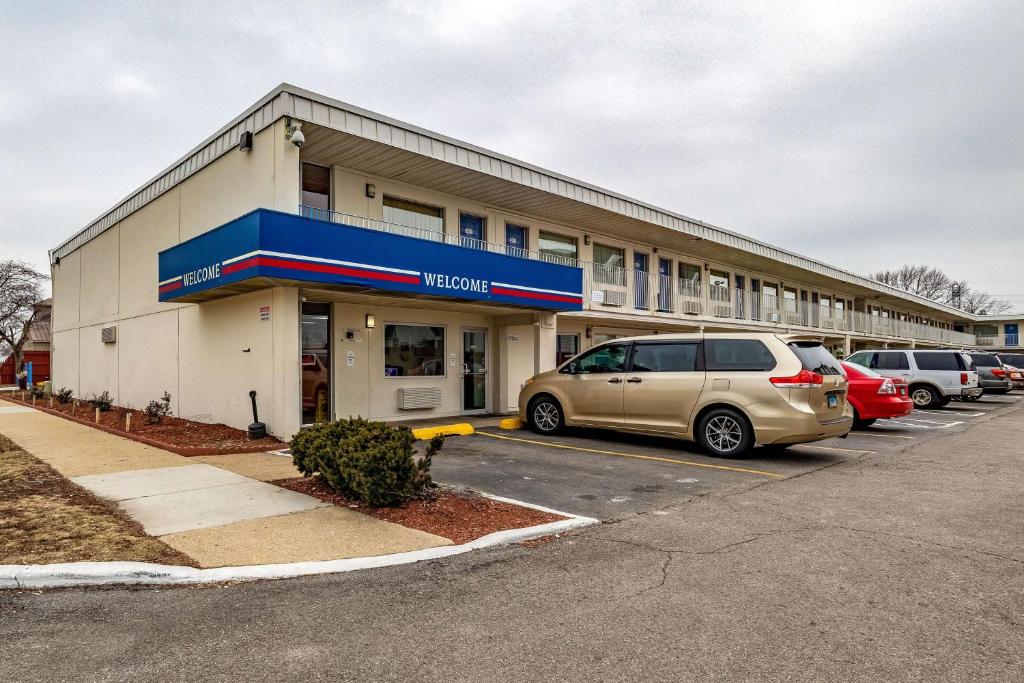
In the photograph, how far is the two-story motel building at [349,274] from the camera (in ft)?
33.4

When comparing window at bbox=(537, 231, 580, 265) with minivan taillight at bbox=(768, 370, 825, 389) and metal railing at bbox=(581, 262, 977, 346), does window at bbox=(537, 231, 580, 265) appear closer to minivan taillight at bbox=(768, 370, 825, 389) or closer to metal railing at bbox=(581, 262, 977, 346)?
metal railing at bbox=(581, 262, 977, 346)

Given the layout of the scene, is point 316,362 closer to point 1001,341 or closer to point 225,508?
point 225,508

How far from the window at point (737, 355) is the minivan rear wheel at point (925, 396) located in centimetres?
1265

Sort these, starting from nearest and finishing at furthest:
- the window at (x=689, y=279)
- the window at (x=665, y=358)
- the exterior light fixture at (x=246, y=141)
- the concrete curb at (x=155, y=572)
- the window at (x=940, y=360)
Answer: the concrete curb at (x=155, y=572) → the window at (x=665, y=358) → the exterior light fixture at (x=246, y=141) → the window at (x=940, y=360) → the window at (x=689, y=279)

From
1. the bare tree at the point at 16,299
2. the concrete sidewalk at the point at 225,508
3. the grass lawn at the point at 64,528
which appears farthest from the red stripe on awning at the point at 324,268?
the bare tree at the point at 16,299

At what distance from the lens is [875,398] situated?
12.7 meters

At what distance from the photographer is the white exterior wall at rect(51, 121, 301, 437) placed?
10.2 m

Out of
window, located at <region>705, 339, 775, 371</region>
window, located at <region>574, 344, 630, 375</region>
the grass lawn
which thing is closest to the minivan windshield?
window, located at <region>705, 339, 775, 371</region>

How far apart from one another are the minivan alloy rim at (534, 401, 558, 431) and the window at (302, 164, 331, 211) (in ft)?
18.6

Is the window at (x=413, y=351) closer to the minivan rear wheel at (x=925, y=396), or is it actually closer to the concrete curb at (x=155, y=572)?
the concrete curb at (x=155, y=572)

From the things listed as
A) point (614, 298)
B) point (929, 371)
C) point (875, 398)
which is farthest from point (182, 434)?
point (929, 371)

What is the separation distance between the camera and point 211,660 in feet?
9.99

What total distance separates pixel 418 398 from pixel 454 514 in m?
7.90

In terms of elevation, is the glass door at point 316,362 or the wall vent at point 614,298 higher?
the wall vent at point 614,298
